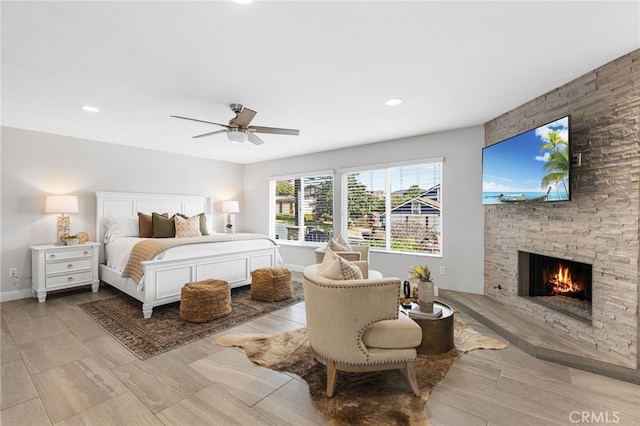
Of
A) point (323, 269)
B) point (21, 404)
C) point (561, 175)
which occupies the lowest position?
point (21, 404)

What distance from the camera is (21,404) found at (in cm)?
187

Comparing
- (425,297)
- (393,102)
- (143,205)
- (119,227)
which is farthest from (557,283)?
(143,205)

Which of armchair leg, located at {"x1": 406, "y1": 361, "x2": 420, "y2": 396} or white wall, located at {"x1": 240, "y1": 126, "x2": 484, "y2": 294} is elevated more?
white wall, located at {"x1": 240, "y1": 126, "x2": 484, "y2": 294}

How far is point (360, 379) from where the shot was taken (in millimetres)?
2156

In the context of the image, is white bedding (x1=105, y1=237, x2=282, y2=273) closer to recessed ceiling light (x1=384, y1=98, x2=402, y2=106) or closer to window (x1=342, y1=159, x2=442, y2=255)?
window (x1=342, y1=159, x2=442, y2=255)

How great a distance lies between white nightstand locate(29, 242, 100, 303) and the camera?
387 cm

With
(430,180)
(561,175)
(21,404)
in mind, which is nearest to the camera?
(21,404)

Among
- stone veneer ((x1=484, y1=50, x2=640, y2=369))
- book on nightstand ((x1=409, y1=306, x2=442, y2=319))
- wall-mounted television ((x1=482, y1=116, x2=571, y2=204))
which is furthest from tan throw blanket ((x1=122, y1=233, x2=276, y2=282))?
stone veneer ((x1=484, y1=50, x2=640, y2=369))

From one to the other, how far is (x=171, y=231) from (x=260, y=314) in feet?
7.81

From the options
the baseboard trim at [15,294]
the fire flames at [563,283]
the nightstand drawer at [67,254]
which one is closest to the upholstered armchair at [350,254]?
the fire flames at [563,283]

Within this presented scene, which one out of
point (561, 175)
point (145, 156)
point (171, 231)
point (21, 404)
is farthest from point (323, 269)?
point (145, 156)

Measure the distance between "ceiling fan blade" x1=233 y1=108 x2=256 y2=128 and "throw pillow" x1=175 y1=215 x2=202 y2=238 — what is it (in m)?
2.45

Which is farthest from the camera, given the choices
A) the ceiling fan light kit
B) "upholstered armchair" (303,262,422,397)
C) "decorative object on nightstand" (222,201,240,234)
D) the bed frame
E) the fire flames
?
"decorative object on nightstand" (222,201,240,234)

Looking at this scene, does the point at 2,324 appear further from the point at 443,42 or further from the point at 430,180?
the point at 430,180
